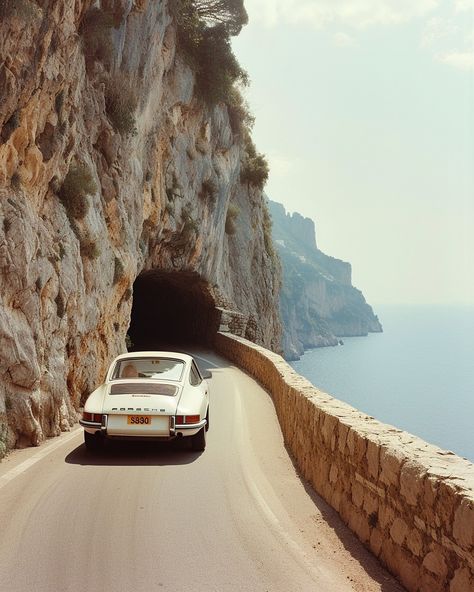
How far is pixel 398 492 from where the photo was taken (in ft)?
15.0

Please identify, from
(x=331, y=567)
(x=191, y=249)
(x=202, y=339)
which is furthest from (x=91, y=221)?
(x=202, y=339)

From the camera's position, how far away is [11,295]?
31.6 ft

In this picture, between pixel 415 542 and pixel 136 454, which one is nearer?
pixel 415 542

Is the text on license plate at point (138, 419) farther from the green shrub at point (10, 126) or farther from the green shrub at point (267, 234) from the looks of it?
the green shrub at point (267, 234)

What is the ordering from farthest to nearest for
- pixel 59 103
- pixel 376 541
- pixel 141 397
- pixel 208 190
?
1. pixel 208 190
2. pixel 59 103
3. pixel 141 397
4. pixel 376 541

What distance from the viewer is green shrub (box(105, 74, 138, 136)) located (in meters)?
17.8

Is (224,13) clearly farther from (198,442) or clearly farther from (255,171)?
(198,442)

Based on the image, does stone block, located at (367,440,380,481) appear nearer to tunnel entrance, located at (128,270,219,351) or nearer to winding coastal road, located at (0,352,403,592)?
winding coastal road, located at (0,352,403,592)

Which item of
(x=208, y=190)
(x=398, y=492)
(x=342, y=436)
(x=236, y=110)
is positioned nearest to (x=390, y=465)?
(x=398, y=492)

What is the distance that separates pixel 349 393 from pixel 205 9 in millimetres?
111506

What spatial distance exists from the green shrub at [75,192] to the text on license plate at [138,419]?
7.31 metres

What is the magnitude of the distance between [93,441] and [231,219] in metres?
33.1

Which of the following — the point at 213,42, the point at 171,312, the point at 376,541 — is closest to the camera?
the point at 376,541

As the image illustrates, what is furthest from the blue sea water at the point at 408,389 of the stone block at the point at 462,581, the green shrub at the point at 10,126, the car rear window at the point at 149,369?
the stone block at the point at 462,581
